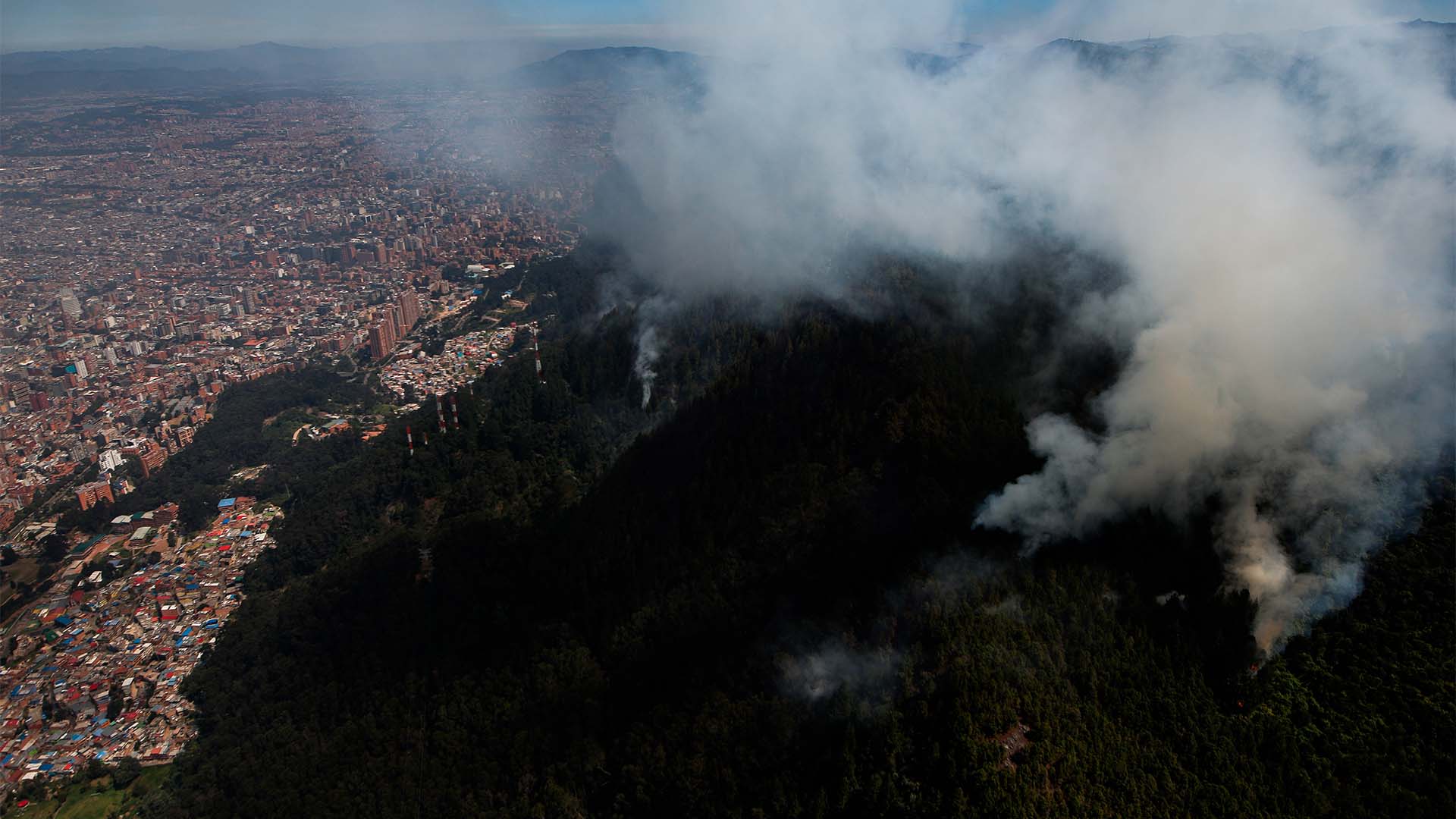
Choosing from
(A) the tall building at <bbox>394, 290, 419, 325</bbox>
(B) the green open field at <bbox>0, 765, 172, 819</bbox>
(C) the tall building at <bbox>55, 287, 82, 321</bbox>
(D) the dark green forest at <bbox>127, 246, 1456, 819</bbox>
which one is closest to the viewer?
(D) the dark green forest at <bbox>127, 246, 1456, 819</bbox>

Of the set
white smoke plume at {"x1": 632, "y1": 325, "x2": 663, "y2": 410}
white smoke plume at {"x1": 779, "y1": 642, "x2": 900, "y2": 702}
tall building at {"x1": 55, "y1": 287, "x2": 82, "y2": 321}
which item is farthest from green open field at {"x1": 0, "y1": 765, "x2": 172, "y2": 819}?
tall building at {"x1": 55, "y1": 287, "x2": 82, "y2": 321}

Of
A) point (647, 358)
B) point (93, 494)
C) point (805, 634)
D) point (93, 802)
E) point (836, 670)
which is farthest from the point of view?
point (647, 358)

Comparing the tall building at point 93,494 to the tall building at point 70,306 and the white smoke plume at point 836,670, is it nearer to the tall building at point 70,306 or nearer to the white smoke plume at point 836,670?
the tall building at point 70,306

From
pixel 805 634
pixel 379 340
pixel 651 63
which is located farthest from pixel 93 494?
pixel 651 63

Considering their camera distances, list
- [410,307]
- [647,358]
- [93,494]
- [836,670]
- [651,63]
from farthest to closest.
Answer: [651,63], [410,307], [647,358], [93,494], [836,670]

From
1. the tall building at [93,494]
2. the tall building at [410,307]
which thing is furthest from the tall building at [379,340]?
the tall building at [93,494]

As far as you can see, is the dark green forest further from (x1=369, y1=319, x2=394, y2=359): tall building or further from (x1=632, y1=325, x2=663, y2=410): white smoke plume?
(x1=369, y1=319, x2=394, y2=359): tall building

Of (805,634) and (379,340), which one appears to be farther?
(379,340)

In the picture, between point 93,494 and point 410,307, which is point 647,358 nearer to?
point 93,494

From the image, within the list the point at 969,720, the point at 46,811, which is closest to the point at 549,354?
the point at 46,811

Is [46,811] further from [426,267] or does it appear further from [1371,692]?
[426,267]
